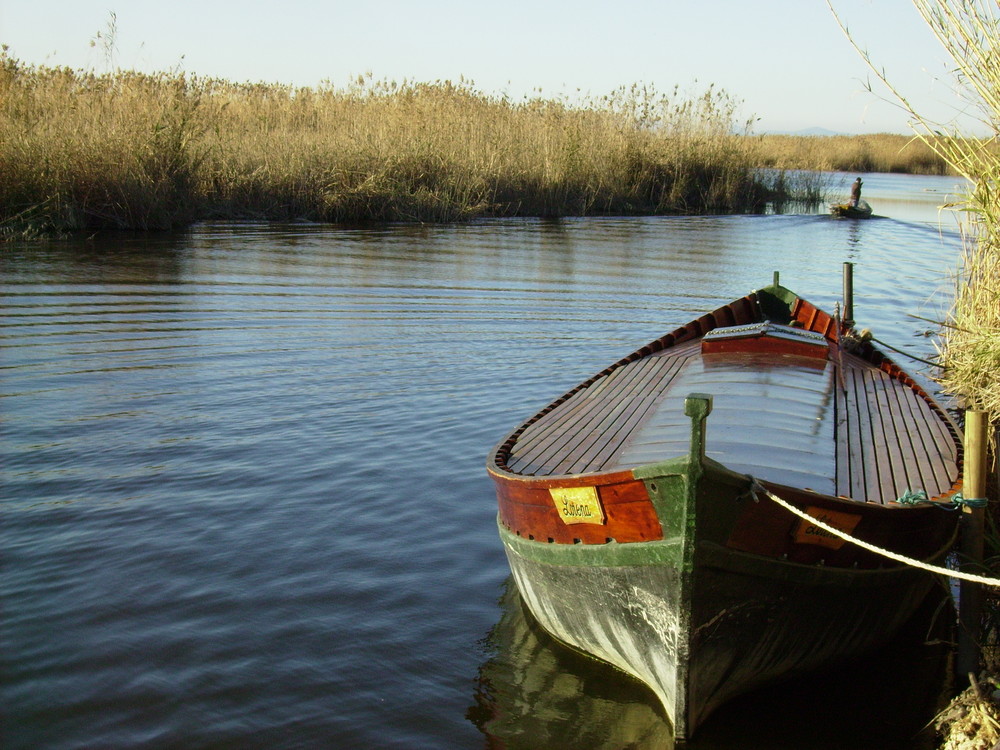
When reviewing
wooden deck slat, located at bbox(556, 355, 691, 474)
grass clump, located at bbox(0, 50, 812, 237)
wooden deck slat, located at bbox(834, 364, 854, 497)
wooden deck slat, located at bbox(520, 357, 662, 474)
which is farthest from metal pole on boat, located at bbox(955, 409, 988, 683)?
grass clump, located at bbox(0, 50, 812, 237)

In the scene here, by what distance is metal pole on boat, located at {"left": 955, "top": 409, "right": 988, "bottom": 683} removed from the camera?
4.29 meters

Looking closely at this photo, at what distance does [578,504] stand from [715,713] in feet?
3.53

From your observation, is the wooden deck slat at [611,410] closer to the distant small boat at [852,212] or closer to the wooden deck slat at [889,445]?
the wooden deck slat at [889,445]

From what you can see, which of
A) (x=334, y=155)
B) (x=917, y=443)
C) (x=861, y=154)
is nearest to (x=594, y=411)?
(x=917, y=443)

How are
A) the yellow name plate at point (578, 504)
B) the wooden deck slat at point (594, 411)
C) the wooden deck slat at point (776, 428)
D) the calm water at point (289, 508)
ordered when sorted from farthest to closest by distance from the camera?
the wooden deck slat at point (594, 411), the wooden deck slat at point (776, 428), the calm water at point (289, 508), the yellow name plate at point (578, 504)

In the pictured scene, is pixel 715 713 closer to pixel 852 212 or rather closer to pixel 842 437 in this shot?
pixel 842 437

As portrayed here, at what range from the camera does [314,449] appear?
7.39 metres

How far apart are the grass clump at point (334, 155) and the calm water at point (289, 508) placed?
373cm

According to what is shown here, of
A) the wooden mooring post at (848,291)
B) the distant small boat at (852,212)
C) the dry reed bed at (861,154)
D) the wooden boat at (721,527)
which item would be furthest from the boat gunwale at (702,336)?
the dry reed bed at (861,154)

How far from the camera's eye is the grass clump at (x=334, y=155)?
1820cm

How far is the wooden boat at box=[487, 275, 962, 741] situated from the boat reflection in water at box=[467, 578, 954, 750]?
118mm

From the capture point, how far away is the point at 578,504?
4082 mm

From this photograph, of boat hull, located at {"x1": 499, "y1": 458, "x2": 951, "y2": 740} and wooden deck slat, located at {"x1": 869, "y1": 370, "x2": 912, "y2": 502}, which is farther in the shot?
wooden deck slat, located at {"x1": 869, "y1": 370, "x2": 912, "y2": 502}

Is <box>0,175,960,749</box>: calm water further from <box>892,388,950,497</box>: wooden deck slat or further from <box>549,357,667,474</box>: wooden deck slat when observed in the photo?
<box>892,388,950,497</box>: wooden deck slat
